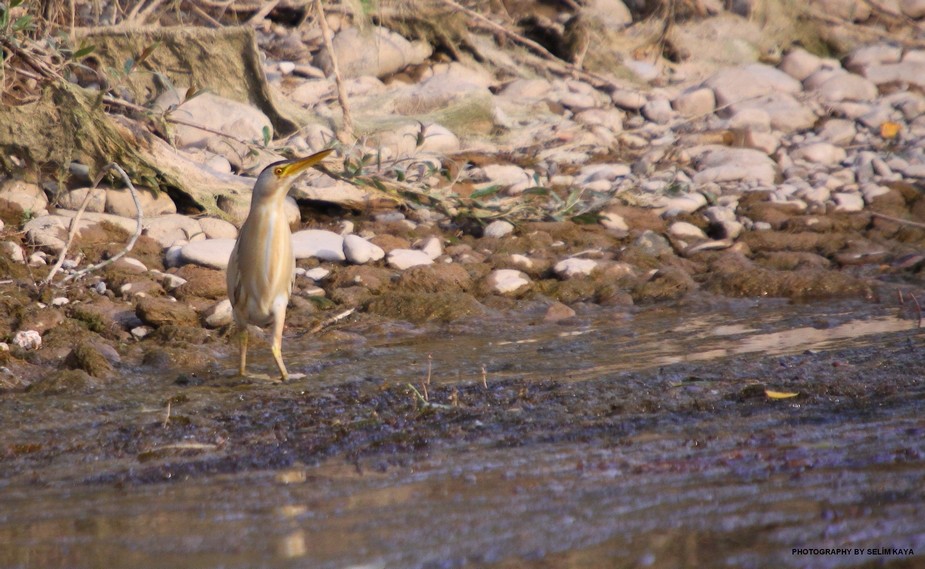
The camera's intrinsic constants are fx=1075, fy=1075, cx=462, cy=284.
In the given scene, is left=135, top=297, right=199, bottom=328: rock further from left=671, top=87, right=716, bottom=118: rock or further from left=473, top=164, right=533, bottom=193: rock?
left=671, top=87, right=716, bottom=118: rock

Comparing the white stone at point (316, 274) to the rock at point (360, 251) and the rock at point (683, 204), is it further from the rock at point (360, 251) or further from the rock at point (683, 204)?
the rock at point (683, 204)

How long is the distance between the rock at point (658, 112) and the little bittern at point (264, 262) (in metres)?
6.62

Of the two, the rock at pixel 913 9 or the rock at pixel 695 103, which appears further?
the rock at pixel 913 9

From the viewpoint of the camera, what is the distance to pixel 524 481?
2988 mm

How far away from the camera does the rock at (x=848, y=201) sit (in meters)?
8.81

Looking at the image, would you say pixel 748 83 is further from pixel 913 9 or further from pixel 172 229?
pixel 172 229

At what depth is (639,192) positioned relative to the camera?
908cm

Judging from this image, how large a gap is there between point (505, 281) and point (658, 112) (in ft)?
16.3

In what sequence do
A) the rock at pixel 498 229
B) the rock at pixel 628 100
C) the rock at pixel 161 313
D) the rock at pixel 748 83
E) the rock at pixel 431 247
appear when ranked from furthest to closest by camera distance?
the rock at pixel 748 83 < the rock at pixel 628 100 < the rock at pixel 498 229 < the rock at pixel 431 247 < the rock at pixel 161 313

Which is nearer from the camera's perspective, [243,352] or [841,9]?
[243,352]

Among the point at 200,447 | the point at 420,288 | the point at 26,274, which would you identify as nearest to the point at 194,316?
the point at 26,274

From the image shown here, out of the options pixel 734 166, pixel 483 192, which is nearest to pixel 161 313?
pixel 483 192

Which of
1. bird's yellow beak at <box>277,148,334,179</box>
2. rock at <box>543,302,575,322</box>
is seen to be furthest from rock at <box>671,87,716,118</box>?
bird's yellow beak at <box>277,148,334,179</box>

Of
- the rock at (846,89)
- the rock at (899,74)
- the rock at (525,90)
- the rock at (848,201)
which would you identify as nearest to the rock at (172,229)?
the rock at (525,90)
